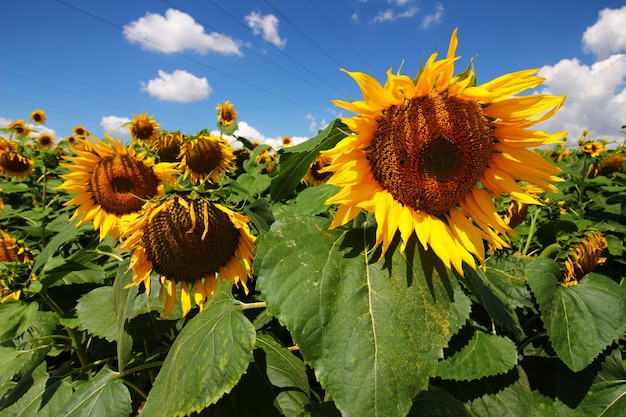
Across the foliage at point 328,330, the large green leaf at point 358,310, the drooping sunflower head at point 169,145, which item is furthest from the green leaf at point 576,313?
the drooping sunflower head at point 169,145

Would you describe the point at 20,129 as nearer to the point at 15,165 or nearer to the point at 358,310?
the point at 15,165

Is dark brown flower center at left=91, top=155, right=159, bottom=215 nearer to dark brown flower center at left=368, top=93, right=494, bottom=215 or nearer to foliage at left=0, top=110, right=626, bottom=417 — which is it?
foliage at left=0, top=110, right=626, bottom=417

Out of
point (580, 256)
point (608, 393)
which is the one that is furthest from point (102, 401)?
point (580, 256)

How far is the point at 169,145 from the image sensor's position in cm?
377

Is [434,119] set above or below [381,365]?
above

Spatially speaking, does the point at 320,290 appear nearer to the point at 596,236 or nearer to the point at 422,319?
the point at 422,319

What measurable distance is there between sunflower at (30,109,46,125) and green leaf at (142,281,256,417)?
507 inches

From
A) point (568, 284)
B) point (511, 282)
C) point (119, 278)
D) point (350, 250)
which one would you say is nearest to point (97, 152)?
point (119, 278)

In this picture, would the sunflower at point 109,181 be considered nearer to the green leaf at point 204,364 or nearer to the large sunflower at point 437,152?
the green leaf at point 204,364

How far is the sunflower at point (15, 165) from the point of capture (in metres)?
5.87

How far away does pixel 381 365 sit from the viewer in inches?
35.8

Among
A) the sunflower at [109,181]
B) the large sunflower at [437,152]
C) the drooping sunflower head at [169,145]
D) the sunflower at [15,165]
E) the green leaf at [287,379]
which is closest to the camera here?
the large sunflower at [437,152]

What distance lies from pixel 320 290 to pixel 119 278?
1.16m

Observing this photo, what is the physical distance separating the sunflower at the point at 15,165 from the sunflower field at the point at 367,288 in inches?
→ 183
